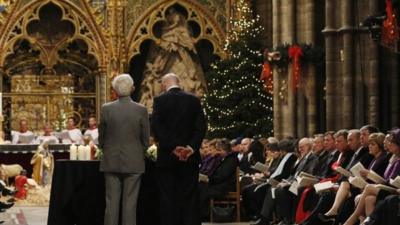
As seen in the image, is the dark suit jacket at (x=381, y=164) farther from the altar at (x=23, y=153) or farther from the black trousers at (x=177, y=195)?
the altar at (x=23, y=153)

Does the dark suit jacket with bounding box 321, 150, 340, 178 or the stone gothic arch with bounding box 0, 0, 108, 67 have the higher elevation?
the stone gothic arch with bounding box 0, 0, 108, 67

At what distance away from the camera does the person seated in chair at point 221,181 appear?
1720cm

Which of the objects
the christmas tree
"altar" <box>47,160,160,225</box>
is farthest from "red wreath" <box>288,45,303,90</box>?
"altar" <box>47,160,160,225</box>

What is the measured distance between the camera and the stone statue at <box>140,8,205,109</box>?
98.8 ft

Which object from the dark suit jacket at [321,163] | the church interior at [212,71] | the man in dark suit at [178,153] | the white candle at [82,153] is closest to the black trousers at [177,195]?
the man in dark suit at [178,153]

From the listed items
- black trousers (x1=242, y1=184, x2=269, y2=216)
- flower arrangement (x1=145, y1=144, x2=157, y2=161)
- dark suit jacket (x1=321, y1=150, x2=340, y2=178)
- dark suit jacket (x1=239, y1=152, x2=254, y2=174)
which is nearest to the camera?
flower arrangement (x1=145, y1=144, x2=157, y2=161)

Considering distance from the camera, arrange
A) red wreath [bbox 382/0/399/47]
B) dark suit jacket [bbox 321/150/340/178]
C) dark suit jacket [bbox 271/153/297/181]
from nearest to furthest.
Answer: dark suit jacket [bbox 321/150/340/178] < dark suit jacket [bbox 271/153/297/181] < red wreath [bbox 382/0/399/47]

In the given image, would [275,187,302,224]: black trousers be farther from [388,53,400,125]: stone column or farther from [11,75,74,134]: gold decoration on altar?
[11,75,74,134]: gold decoration on altar

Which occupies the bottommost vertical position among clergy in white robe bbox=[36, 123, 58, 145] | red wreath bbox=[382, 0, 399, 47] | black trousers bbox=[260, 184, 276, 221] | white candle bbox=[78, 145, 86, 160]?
black trousers bbox=[260, 184, 276, 221]

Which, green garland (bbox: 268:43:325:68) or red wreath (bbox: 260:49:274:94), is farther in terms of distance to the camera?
red wreath (bbox: 260:49:274:94)

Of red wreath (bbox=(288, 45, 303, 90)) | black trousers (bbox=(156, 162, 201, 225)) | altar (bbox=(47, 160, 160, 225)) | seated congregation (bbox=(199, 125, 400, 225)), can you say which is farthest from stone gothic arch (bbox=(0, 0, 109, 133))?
black trousers (bbox=(156, 162, 201, 225))

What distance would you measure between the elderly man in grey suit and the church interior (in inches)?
161

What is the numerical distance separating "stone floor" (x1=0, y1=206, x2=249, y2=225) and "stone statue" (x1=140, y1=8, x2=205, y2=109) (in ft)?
33.3

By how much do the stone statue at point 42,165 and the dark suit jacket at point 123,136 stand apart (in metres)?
13.0
